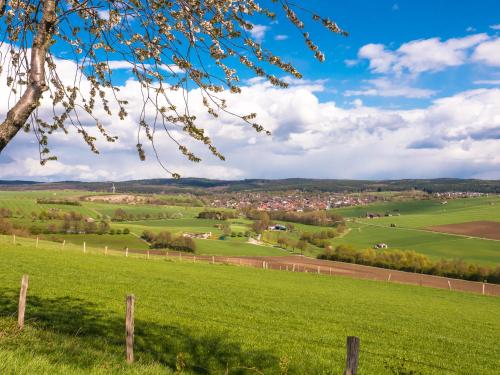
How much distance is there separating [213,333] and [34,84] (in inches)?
430

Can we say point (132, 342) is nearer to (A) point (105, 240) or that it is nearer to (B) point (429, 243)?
(A) point (105, 240)

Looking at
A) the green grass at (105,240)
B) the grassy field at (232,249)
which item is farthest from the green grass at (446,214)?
the green grass at (105,240)

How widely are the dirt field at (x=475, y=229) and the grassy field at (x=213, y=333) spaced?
349ft

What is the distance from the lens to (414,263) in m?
91.8

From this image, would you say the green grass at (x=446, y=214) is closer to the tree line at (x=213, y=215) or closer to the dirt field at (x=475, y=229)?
the dirt field at (x=475, y=229)

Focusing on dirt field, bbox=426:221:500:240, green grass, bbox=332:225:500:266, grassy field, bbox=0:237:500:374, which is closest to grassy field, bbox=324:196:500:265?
green grass, bbox=332:225:500:266

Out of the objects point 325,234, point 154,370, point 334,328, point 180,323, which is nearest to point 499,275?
point 325,234

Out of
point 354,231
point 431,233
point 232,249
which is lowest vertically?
point 354,231

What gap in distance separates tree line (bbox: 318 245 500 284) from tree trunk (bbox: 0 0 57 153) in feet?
292

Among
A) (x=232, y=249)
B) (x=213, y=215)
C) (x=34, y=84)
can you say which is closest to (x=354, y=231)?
(x=213, y=215)

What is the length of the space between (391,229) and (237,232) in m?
52.3

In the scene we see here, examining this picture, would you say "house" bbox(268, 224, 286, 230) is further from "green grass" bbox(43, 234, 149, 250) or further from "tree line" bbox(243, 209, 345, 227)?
"green grass" bbox(43, 234, 149, 250)

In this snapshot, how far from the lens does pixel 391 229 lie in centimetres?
14350

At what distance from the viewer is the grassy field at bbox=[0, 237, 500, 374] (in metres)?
9.75
